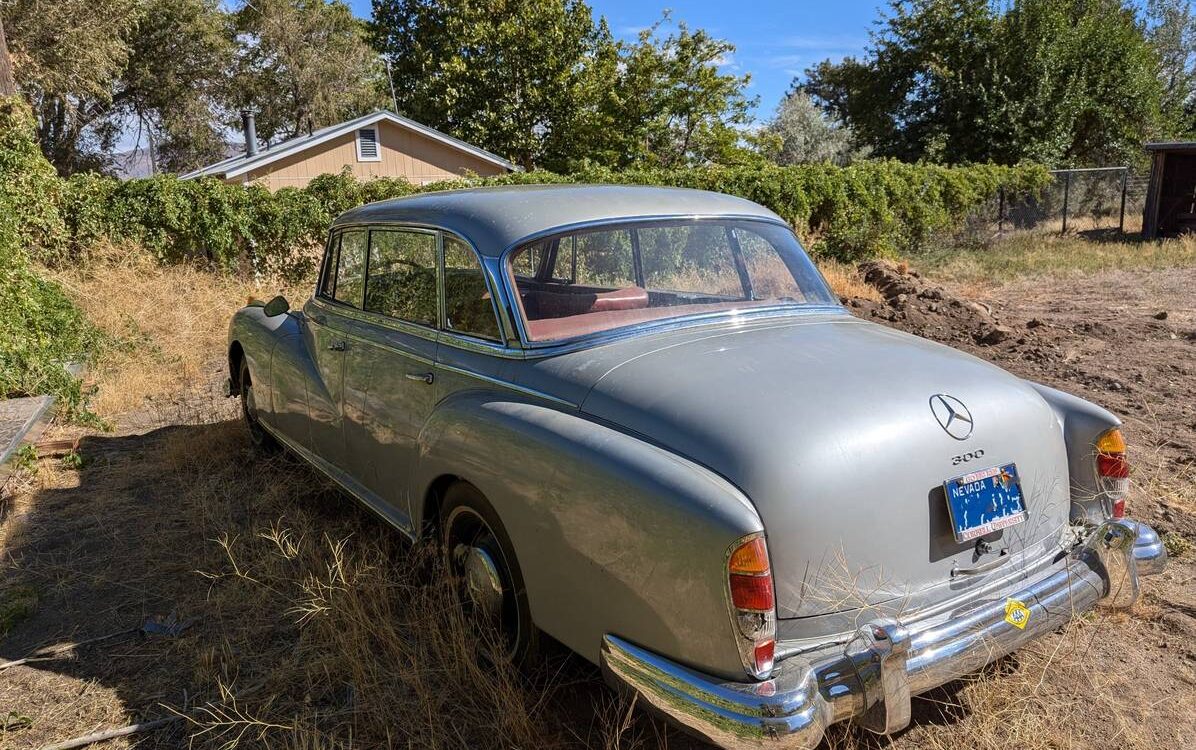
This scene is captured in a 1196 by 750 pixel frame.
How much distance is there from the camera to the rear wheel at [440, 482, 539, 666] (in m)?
2.78

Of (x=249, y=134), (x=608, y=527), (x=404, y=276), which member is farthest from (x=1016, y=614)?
(x=249, y=134)

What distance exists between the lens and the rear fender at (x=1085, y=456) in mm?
2795

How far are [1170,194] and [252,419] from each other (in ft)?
70.2

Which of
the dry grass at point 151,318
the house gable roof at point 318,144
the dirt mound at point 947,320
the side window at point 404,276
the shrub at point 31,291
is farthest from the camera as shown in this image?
the house gable roof at point 318,144

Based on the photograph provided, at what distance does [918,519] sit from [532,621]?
1.24 metres

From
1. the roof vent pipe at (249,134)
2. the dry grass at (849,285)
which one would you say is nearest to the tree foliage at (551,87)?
the roof vent pipe at (249,134)

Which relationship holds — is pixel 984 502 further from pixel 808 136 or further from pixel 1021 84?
pixel 808 136

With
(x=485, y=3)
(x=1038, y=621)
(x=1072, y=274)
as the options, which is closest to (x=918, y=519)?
(x=1038, y=621)

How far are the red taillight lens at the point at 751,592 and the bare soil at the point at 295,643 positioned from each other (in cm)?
56

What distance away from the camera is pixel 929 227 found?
17.5 m

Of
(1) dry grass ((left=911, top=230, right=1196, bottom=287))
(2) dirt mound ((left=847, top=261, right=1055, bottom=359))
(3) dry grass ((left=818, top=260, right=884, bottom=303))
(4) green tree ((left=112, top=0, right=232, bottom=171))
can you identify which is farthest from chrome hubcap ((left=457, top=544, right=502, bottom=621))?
(4) green tree ((left=112, top=0, right=232, bottom=171))

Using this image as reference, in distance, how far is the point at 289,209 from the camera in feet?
36.9

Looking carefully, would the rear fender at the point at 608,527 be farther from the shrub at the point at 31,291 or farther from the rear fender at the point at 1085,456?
the shrub at the point at 31,291

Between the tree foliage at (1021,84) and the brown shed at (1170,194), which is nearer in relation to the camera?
the brown shed at (1170,194)
